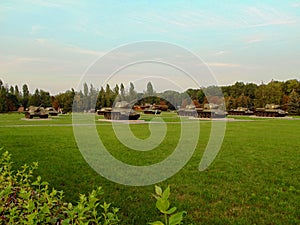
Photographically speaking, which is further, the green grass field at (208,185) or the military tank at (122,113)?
the military tank at (122,113)

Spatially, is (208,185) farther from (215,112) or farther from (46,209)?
(215,112)

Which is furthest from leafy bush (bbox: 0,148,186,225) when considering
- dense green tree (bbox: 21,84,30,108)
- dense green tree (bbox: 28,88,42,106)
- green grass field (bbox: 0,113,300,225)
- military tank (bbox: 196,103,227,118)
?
dense green tree (bbox: 21,84,30,108)

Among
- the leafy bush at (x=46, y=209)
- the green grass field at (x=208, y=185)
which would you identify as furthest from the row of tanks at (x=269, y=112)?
the leafy bush at (x=46, y=209)

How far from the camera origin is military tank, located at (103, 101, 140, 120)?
25317mm

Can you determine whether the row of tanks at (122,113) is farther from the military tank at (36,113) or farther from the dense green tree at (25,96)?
the dense green tree at (25,96)

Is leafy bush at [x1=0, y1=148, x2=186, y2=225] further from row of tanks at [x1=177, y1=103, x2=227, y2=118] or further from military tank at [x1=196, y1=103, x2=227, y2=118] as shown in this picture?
row of tanks at [x1=177, y1=103, x2=227, y2=118]

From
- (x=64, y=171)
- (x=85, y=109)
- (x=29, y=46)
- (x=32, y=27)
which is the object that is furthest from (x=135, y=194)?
(x=85, y=109)

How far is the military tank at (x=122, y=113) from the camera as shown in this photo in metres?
25.3

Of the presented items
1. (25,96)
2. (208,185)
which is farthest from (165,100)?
(208,185)

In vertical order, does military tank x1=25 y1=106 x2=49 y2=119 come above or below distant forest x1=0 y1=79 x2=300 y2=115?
below

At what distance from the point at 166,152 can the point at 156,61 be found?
2.66 m

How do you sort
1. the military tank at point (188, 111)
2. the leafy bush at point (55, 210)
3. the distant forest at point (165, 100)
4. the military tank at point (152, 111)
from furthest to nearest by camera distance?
the distant forest at point (165, 100) < the military tank at point (152, 111) < the military tank at point (188, 111) < the leafy bush at point (55, 210)

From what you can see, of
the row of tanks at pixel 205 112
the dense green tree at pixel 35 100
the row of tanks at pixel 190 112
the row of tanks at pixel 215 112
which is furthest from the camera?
the dense green tree at pixel 35 100

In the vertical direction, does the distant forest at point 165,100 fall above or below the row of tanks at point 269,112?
above
